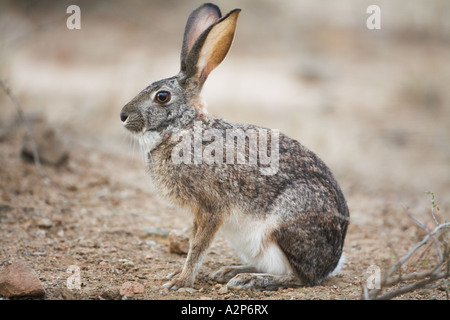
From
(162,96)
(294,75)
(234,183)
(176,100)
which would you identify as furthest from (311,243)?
(294,75)

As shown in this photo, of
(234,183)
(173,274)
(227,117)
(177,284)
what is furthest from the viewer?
(227,117)

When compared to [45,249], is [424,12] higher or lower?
higher

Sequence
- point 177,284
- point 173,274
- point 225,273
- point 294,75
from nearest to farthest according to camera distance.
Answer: point 177,284, point 173,274, point 225,273, point 294,75

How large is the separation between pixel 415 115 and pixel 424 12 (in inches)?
310

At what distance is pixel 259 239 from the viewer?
4102 millimetres

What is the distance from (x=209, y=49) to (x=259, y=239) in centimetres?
172

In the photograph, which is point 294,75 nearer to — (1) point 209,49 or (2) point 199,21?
(2) point 199,21

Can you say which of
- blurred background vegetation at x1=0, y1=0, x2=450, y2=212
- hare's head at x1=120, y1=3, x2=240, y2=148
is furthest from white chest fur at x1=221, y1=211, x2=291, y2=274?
blurred background vegetation at x1=0, y1=0, x2=450, y2=212

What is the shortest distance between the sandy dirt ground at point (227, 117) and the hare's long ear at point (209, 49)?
5.98 feet

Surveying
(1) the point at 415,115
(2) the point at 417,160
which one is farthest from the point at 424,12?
(2) the point at 417,160
